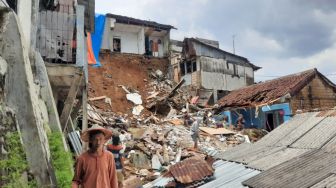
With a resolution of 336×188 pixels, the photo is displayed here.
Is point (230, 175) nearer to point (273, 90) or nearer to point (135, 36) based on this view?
point (273, 90)

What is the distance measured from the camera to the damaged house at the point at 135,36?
30125 millimetres

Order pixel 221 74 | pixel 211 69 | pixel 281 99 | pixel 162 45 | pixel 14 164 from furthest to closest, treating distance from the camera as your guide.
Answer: pixel 162 45, pixel 221 74, pixel 211 69, pixel 281 99, pixel 14 164

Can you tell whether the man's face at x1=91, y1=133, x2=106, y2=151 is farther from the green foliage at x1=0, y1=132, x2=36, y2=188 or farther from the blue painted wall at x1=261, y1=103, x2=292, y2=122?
the blue painted wall at x1=261, y1=103, x2=292, y2=122

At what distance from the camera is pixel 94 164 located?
408cm

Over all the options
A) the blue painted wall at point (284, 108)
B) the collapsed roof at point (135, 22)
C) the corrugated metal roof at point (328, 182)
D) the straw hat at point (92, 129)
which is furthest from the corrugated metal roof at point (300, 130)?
the collapsed roof at point (135, 22)

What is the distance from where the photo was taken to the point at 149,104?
2509cm

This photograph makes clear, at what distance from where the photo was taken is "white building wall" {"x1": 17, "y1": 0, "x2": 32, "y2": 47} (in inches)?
271

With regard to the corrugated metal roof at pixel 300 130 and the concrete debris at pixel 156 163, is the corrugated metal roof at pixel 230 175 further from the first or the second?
the concrete debris at pixel 156 163

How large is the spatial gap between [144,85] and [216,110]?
7.28 m

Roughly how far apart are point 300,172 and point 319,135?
7.61ft

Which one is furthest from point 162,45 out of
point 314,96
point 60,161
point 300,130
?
point 60,161

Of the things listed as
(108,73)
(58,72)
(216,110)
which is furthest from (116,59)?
(58,72)

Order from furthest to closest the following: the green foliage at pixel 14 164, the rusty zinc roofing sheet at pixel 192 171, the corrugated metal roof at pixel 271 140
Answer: the corrugated metal roof at pixel 271 140 < the rusty zinc roofing sheet at pixel 192 171 < the green foliage at pixel 14 164

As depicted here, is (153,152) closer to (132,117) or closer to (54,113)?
(54,113)
